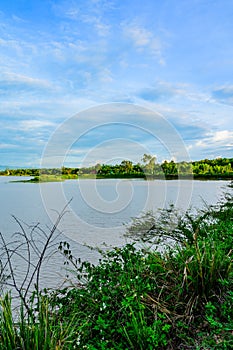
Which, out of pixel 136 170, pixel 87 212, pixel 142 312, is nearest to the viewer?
pixel 142 312

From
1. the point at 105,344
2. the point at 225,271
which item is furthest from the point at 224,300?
the point at 105,344

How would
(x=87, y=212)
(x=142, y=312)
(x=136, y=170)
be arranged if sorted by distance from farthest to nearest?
(x=87, y=212), (x=136, y=170), (x=142, y=312)

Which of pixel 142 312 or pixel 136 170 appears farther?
pixel 136 170

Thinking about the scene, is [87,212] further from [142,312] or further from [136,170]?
[142,312]

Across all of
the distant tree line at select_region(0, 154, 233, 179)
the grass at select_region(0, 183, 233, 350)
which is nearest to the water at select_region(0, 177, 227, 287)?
the distant tree line at select_region(0, 154, 233, 179)

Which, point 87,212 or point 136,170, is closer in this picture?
point 136,170

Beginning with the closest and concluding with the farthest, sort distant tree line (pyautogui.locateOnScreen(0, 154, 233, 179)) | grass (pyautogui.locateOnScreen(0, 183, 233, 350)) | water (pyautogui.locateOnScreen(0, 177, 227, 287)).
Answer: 1. grass (pyautogui.locateOnScreen(0, 183, 233, 350))
2. water (pyautogui.locateOnScreen(0, 177, 227, 287))
3. distant tree line (pyautogui.locateOnScreen(0, 154, 233, 179))

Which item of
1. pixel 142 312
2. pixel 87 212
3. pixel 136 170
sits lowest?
pixel 87 212

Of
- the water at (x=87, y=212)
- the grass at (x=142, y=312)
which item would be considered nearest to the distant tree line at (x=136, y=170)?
the water at (x=87, y=212)

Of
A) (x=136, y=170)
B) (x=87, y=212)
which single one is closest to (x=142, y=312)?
(x=136, y=170)

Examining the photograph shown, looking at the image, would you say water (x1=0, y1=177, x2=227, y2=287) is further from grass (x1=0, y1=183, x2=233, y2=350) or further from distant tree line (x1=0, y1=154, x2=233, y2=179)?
grass (x1=0, y1=183, x2=233, y2=350)

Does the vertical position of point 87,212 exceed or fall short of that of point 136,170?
it falls short

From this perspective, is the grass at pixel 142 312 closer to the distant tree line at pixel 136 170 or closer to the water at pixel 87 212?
the water at pixel 87 212

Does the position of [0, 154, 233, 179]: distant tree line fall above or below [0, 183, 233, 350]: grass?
above
